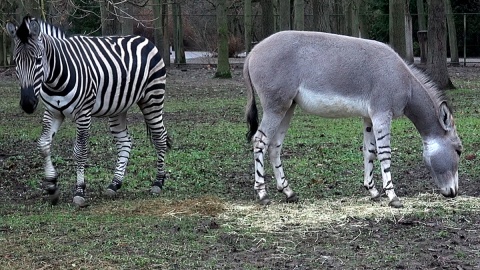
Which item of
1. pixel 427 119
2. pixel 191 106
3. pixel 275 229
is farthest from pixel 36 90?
pixel 191 106

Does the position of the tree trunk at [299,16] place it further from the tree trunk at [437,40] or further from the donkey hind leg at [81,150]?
the donkey hind leg at [81,150]

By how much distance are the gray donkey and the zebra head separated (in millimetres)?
2281

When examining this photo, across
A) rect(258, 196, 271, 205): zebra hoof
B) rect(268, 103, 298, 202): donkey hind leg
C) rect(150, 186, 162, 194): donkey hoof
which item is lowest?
rect(150, 186, 162, 194): donkey hoof

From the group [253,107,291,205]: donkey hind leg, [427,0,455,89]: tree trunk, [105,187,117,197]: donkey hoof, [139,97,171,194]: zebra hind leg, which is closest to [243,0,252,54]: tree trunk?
[427,0,455,89]: tree trunk

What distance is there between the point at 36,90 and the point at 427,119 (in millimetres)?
4148

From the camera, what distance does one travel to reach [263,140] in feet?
29.3

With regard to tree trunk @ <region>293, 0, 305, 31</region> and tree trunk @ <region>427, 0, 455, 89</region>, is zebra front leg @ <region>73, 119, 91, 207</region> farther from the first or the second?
tree trunk @ <region>293, 0, 305, 31</region>

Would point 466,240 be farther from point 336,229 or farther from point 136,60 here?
point 136,60

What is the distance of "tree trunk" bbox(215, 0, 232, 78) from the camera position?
27.7 metres

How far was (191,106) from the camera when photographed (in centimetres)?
2009

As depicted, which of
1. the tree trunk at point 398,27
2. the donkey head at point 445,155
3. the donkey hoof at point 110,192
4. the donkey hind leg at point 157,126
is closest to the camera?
the donkey head at point 445,155

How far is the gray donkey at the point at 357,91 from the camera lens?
28.5ft

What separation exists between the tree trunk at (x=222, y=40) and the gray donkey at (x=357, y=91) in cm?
1896

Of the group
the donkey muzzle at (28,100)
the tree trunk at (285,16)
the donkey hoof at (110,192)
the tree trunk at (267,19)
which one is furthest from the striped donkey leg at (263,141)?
the tree trunk at (267,19)
